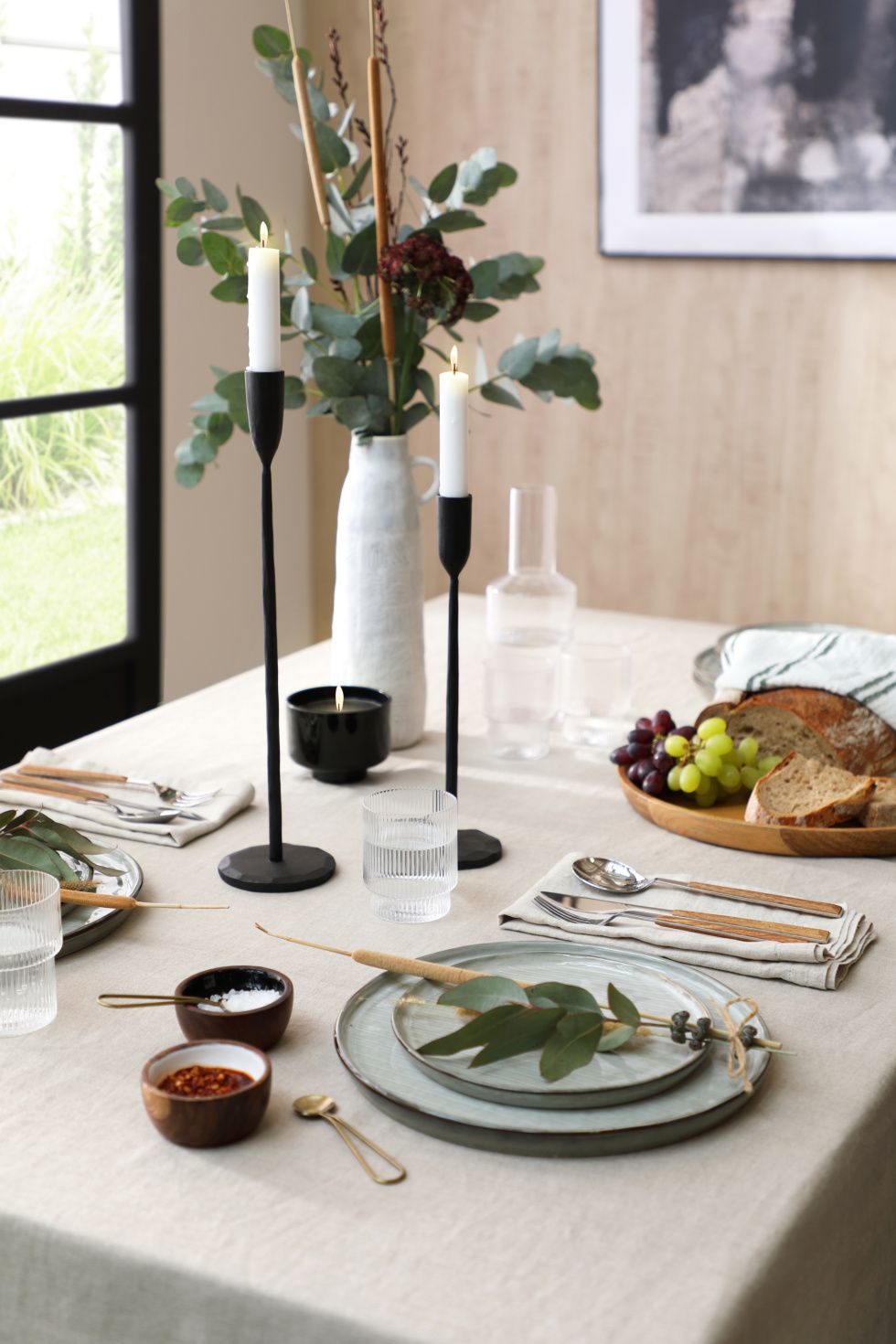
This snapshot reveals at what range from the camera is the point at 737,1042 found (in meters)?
0.97

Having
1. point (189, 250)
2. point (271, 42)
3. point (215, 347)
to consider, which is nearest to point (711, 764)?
point (189, 250)

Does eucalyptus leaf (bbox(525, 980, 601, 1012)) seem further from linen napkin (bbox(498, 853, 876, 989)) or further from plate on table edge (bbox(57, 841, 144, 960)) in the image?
plate on table edge (bbox(57, 841, 144, 960))

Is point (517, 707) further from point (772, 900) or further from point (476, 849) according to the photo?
point (772, 900)

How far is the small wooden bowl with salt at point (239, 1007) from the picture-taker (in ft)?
3.20

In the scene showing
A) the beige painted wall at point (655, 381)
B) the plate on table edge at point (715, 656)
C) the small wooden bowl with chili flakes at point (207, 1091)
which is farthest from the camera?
the beige painted wall at point (655, 381)

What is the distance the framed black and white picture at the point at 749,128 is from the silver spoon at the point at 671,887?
2220 mm

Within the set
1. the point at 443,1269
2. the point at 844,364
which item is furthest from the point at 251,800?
the point at 844,364

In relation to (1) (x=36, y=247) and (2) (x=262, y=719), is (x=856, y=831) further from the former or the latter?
(1) (x=36, y=247)

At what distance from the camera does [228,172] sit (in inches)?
136

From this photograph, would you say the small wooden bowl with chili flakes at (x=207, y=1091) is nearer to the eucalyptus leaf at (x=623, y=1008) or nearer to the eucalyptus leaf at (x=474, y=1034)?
the eucalyptus leaf at (x=474, y=1034)

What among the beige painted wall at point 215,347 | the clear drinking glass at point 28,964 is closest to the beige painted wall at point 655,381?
the beige painted wall at point 215,347

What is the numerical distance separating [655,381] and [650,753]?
2.12m

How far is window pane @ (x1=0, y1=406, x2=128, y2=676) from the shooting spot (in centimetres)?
309

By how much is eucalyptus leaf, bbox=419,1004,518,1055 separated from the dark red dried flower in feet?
2.55
